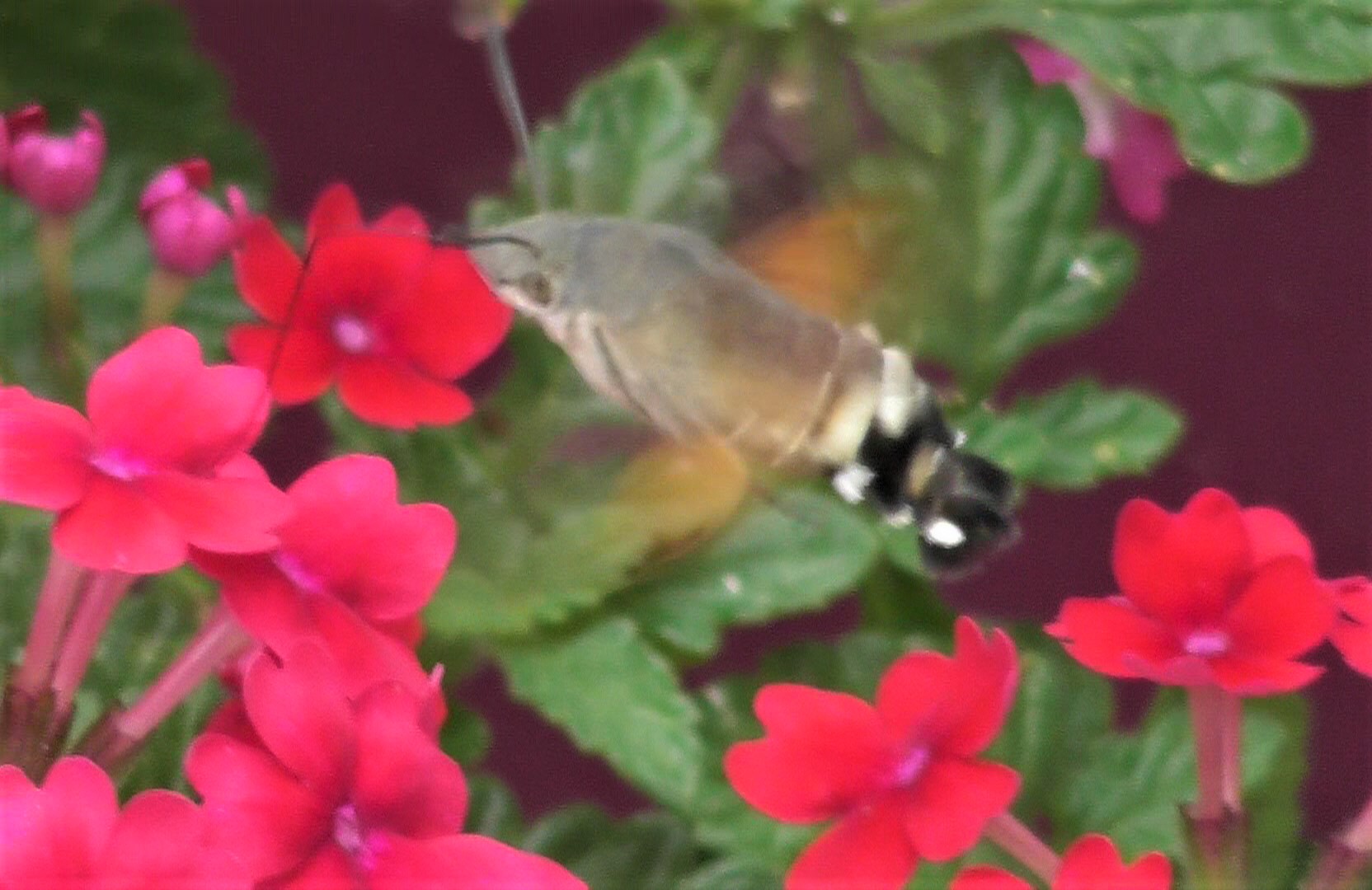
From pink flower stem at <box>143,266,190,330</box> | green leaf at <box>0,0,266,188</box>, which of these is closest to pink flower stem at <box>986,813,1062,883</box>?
pink flower stem at <box>143,266,190,330</box>

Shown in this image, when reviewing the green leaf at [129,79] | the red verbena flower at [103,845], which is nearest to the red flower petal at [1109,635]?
the red verbena flower at [103,845]

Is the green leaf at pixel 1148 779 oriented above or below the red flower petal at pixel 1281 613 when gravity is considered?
below

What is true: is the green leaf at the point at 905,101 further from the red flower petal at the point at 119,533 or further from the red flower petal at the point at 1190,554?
the red flower petal at the point at 119,533

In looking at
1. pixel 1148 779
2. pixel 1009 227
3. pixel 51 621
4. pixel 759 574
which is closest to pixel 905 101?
pixel 1009 227

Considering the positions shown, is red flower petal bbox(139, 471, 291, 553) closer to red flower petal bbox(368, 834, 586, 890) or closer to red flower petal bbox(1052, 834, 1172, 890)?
red flower petal bbox(368, 834, 586, 890)

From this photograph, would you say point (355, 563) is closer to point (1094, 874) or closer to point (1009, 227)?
point (1094, 874)

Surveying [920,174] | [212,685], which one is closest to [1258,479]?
[920,174]
